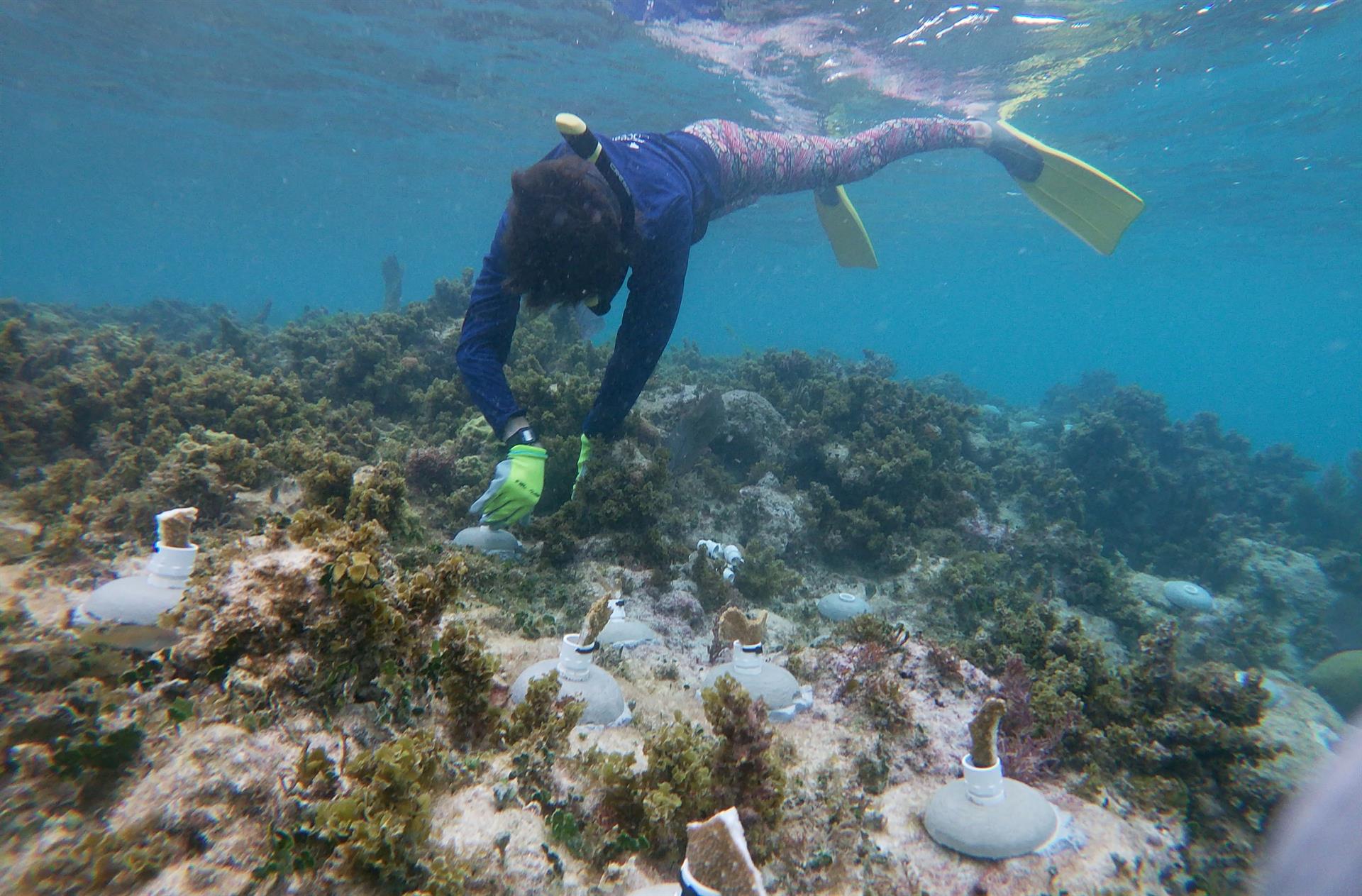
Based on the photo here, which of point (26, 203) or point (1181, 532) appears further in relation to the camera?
point (26, 203)

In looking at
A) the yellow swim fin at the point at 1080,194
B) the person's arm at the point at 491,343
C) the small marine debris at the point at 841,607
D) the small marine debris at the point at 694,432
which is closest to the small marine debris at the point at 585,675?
the person's arm at the point at 491,343

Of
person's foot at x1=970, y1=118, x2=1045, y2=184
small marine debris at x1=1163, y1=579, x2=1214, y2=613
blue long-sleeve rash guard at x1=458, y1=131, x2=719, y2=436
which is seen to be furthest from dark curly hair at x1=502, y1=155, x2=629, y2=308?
small marine debris at x1=1163, y1=579, x2=1214, y2=613

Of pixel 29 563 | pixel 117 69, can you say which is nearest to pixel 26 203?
pixel 117 69

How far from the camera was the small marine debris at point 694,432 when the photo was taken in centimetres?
648

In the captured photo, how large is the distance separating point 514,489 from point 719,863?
288cm

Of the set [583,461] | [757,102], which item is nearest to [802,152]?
[583,461]

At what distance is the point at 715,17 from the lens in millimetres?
15727

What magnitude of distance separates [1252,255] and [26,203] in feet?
423

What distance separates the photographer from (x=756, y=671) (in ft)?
9.66

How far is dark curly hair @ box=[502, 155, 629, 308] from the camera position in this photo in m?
3.88

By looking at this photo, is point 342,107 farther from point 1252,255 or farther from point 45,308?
point 1252,255

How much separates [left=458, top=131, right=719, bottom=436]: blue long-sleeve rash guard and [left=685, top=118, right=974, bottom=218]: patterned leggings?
1.73m

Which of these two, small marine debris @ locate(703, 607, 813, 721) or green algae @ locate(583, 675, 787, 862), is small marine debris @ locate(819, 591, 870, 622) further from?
green algae @ locate(583, 675, 787, 862)

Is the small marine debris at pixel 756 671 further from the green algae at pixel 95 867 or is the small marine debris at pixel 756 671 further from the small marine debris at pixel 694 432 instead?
the small marine debris at pixel 694 432
